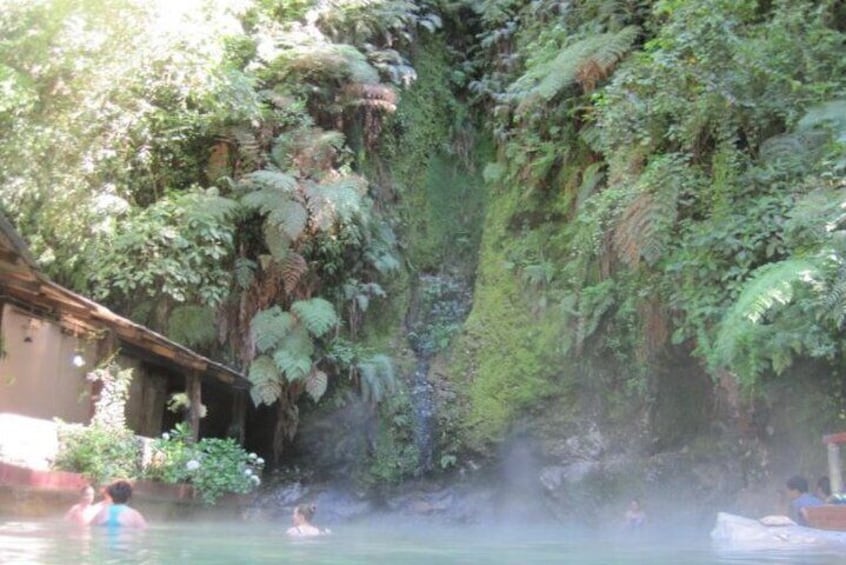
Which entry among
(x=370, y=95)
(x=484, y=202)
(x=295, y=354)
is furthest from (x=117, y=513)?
(x=484, y=202)

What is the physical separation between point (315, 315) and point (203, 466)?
→ 121 inches

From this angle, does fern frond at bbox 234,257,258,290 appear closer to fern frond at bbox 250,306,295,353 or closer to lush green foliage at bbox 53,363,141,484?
fern frond at bbox 250,306,295,353

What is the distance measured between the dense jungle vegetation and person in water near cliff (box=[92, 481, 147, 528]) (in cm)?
555

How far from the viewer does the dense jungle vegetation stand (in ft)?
35.9

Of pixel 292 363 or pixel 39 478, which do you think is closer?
pixel 39 478

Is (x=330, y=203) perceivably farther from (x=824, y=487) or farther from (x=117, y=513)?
(x=824, y=487)

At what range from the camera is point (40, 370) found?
11.7 metres

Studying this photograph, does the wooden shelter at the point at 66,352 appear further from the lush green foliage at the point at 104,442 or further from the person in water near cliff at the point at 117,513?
the person in water near cliff at the point at 117,513

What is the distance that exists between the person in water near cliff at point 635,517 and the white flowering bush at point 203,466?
5475mm

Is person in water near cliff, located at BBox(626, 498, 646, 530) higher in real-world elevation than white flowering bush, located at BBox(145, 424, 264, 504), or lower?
lower

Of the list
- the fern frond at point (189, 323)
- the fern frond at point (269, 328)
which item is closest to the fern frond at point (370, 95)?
the fern frond at point (269, 328)

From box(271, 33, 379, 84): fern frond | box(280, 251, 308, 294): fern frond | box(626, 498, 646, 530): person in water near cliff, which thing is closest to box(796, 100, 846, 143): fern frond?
box(626, 498, 646, 530): person in water near cliff

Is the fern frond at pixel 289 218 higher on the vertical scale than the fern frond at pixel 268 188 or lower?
lower

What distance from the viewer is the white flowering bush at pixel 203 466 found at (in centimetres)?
1189
